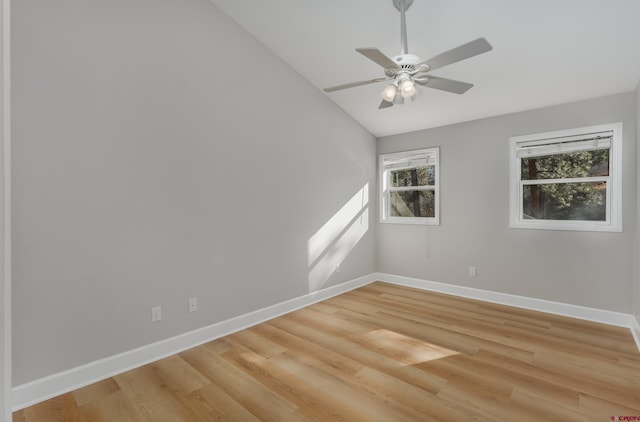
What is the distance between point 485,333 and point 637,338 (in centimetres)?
132

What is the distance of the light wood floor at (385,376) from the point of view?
6.47 feet

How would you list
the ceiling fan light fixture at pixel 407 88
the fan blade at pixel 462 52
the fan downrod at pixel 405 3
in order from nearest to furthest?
the fan blade at pixel 462 52 < the ceiling fan light fixture at pixel 407 88 < the fan downrod at pixel 405 3

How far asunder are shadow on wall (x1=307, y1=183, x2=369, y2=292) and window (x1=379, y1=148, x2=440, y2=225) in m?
0.44

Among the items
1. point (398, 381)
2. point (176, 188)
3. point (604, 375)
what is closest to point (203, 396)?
point (398, 381)

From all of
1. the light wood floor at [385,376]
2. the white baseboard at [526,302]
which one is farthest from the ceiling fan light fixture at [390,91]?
the white baseboard at [526,302]

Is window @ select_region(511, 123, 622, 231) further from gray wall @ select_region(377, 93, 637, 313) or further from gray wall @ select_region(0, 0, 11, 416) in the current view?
gray wall @ select_region(0, 0, 11, 416)

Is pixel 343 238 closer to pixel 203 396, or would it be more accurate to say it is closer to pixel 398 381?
pixel 398 381

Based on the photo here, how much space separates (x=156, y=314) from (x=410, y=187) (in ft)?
12.8

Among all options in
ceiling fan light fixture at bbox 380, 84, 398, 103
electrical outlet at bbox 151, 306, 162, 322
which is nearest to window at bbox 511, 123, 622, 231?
ceiling fan light fixture at bbox 380, 84, 398, 103

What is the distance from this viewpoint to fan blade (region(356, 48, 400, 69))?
1912 mm

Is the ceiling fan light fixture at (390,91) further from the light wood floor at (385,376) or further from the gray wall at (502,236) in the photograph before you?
the gray wall at (502,236)

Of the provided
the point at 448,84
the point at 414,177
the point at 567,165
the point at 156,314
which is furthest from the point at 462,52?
the point at 414,177

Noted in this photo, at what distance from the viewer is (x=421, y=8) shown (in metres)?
2.62

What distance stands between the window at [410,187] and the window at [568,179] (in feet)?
3.48
